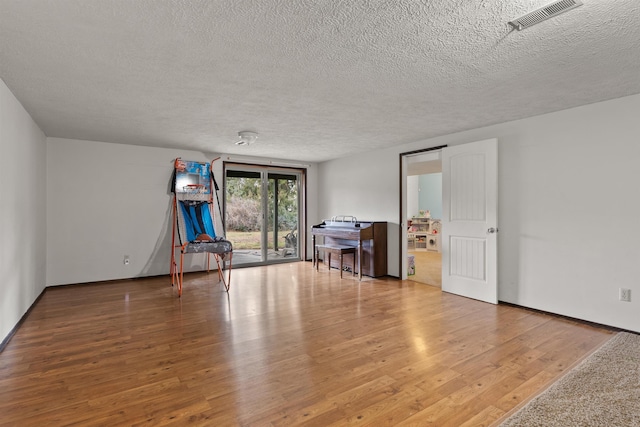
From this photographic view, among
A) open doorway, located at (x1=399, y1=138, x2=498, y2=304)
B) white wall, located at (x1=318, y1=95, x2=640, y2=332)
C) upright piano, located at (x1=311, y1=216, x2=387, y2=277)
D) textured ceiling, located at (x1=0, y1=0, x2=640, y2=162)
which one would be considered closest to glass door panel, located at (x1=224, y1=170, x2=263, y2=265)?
upright piano, located at (x1=311, y1=216, x2=387, y2=277)

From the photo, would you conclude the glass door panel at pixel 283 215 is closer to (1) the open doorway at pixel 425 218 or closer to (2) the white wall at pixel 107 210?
(2) the white wall at pixel 107 210

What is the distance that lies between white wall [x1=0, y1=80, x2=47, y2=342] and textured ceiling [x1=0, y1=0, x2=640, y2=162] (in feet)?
0.95

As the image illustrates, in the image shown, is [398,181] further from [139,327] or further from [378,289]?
[139,327]

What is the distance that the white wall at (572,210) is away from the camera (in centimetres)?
316

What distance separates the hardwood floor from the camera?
1928mm

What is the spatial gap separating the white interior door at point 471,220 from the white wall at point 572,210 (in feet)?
0.49

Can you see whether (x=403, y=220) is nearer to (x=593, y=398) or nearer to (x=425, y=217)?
(x=593, y=398)

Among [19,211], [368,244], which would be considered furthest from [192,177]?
[368,244]

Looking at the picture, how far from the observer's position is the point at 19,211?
338 centimetres

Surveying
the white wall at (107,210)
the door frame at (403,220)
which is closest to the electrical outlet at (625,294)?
the door frame at (403,220)

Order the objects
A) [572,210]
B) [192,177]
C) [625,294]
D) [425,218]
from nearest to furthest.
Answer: [625,294] → [572,210] → [192,177] → [425,218]

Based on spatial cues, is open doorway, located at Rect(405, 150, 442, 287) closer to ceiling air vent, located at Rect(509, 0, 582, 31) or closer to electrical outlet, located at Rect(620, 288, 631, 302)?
electrical outlet, located at Rect(620, 288, 631, 302)

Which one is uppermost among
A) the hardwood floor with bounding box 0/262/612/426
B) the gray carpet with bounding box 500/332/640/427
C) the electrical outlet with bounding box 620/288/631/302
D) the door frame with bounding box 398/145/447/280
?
the door frame with bounding box 398/145/447/280

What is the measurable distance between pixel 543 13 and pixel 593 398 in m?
2.31
